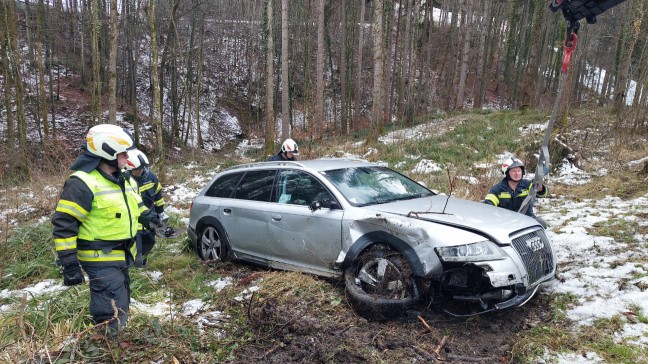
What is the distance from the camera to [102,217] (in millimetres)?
3328

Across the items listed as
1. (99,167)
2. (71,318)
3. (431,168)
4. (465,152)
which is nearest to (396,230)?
(99,167)

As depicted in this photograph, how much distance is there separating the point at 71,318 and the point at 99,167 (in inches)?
61.5

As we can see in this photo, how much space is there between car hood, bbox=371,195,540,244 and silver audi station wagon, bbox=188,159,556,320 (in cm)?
1

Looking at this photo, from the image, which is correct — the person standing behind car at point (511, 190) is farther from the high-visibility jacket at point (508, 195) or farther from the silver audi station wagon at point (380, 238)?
the silver audi station wagon at point (380, 238)

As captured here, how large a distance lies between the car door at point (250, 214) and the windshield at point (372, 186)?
0.94 m

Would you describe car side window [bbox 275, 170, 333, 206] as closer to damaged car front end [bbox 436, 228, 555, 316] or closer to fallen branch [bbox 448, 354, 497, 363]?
damaged car front end [bbox 436, 228, 555, 316]

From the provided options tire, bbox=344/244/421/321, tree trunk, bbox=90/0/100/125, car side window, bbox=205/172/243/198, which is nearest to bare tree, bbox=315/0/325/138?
tree trunk, bbox=90/0/100/125

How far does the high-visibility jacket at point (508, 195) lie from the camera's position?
5211mm

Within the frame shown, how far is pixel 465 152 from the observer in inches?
519

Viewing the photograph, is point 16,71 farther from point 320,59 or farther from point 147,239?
point 147,239

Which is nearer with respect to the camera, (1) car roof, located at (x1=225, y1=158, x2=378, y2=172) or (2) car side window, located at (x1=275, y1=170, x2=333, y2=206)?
(2) car side window, located at (x1=275, y1=170, x2=333, y2=206)

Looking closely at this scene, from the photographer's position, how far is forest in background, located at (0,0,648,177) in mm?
17938

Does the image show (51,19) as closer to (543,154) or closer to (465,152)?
(465,152)

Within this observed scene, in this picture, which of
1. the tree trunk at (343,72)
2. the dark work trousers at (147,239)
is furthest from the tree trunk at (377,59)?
the dark work trousers at (147,239)
